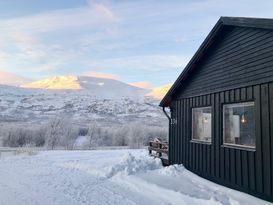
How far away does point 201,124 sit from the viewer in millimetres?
10352

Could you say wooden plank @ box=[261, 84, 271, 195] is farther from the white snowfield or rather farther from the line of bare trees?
the line of bare trees

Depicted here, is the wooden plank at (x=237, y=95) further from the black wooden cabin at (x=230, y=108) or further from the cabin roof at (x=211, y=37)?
the cabin roof at (x=211, y=37)

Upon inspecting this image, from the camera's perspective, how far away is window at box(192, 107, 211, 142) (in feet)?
32.4

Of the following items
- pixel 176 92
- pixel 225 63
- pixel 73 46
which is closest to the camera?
pixel 225 63

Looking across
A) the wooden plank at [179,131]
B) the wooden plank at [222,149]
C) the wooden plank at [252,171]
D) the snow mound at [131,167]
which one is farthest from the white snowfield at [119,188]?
the wooden plank at [179,131]

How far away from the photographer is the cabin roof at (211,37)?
7201 mm

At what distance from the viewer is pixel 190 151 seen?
10742 mm

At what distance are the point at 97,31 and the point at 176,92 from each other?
404 inches

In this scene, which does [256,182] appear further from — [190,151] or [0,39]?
[0,39]

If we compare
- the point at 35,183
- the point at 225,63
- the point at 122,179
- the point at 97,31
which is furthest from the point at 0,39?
the point at 225,63

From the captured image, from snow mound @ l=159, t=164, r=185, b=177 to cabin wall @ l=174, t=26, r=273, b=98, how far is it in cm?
261

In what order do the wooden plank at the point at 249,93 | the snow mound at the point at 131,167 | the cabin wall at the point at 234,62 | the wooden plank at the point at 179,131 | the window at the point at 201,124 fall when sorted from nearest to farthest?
the cabin wall at the point at 234,62 → the wooden plank at the point at 249,93 → the window at the point at 201,124 → the snow mound at the point at 131,167 → the wooden plank at the point at 179,131

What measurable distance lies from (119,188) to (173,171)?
2332 millimetres

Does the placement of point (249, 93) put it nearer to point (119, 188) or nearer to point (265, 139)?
point (265, 139)
